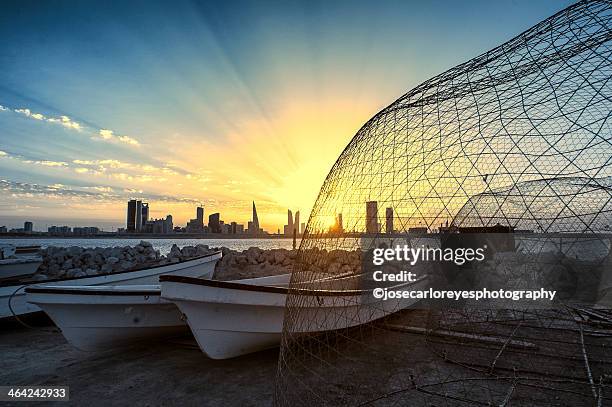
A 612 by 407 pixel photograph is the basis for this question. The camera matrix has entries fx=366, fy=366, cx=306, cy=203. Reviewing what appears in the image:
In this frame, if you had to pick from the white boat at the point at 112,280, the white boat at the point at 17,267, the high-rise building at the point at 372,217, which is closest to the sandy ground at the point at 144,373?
the white boat at the point at 112,280

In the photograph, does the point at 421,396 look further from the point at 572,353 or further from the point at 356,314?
the point at 572,353

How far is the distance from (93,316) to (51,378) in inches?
38.1

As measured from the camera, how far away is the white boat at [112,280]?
7133 mm

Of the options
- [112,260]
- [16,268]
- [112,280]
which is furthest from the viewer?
[112,260]

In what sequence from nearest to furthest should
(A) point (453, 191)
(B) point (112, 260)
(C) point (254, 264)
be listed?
(A) point (453, 191)
(B) point (112, 260)
(C) point (254, 264)

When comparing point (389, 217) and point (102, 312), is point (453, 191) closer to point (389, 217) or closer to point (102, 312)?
point (389, 217)

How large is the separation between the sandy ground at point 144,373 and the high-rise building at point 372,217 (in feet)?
6.94

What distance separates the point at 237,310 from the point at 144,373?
1.53m

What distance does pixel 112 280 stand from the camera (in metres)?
7.99

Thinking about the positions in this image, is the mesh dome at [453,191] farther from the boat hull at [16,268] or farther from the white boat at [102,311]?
the boat hull at [16,268]

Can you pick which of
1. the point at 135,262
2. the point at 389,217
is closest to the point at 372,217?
the point at 389,217

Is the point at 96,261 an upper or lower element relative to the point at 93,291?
lower

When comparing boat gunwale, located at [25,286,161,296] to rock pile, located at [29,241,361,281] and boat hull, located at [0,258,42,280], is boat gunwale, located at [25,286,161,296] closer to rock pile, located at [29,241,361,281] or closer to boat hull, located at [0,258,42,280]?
boat hull, located at [0,258,42,280]

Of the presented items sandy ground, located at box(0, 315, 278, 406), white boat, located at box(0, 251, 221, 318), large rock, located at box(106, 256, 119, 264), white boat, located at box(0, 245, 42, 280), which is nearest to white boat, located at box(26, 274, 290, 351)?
sandy ground, located at box(0, 315, 278, 406)
